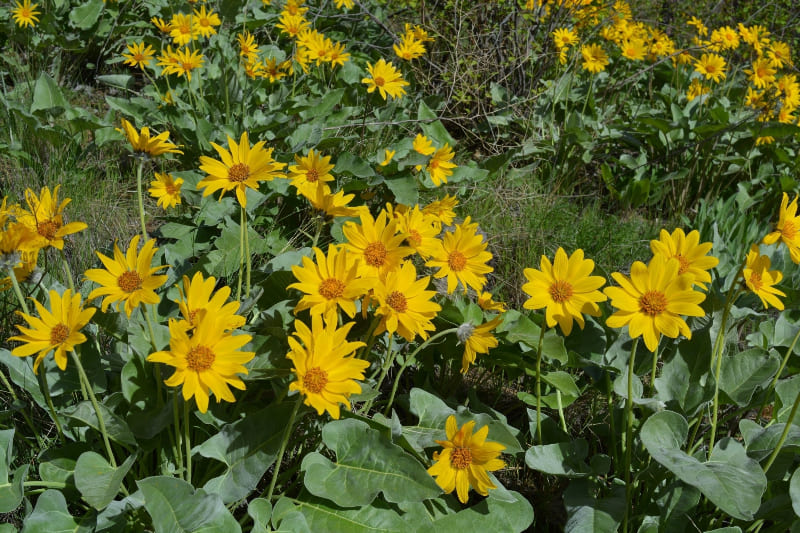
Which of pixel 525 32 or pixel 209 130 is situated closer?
pixel 209 130

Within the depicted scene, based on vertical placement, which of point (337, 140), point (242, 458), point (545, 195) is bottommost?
point (545, 195)

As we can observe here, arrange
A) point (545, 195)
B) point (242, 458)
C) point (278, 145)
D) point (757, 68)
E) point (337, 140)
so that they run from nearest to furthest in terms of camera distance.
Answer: point (242, 458) → point (337, 140) → point (278, 145) → point (545, 195) → point (757, 68)

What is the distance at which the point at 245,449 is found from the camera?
62.4 inches

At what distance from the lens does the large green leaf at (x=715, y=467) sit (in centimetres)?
150

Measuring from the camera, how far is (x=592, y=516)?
5.59ft

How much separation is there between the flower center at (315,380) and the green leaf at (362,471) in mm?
256

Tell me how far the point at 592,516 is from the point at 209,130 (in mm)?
2182

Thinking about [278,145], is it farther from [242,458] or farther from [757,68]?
[757,68]

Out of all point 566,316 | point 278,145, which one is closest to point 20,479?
point 566,316

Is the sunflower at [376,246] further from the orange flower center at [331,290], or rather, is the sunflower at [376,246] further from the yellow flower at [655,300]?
the yellow flower at [655,300]

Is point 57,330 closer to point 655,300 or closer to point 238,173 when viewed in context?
point 238,173

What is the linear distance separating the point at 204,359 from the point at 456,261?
0.73 m

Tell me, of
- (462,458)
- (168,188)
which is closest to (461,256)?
(462,458)

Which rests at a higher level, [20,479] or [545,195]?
[20,479]
